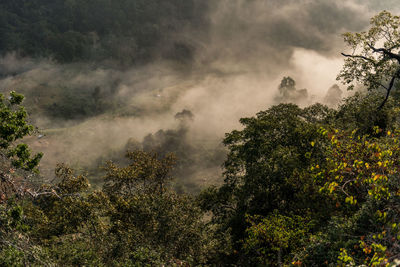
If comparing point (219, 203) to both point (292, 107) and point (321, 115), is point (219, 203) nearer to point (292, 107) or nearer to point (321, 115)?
point (292, 107)

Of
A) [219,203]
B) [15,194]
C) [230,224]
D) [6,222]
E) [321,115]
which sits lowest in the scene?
[230,224]

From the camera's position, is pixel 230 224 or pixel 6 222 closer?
pixel 6 222

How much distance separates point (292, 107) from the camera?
3734cm

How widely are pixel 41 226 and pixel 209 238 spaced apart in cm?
1957

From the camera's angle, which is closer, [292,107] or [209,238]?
[209,238]

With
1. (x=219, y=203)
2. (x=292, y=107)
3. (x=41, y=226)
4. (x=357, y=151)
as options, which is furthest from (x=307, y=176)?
(x=41, y=226)

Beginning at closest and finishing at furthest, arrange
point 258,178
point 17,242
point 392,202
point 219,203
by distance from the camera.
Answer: point 392,202, point 17,242, point 258,178, point 219,203

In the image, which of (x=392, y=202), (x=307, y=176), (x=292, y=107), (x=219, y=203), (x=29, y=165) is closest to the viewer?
(x=392, y=202)

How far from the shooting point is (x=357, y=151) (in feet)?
42.3

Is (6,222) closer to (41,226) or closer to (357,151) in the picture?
(357,151)

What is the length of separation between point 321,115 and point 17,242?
A: 39.7m

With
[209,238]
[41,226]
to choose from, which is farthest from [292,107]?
[41,226]

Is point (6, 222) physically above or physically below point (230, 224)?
above

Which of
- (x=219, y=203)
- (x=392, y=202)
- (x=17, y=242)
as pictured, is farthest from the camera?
(x=219, y=203)
